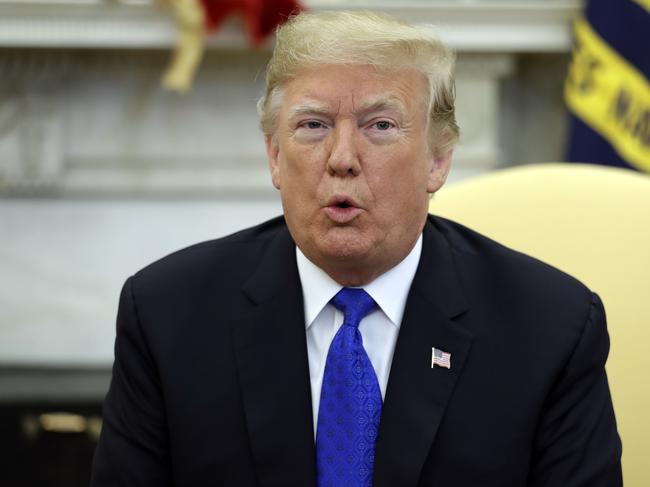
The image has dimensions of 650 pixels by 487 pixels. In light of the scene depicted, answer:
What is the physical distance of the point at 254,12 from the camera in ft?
13.7

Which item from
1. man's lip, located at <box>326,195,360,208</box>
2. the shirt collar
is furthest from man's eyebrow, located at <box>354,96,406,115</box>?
the shirt collar

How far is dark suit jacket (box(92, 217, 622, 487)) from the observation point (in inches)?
63.5

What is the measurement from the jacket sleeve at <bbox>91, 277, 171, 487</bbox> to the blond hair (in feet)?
1.13

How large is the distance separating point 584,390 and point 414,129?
402mm

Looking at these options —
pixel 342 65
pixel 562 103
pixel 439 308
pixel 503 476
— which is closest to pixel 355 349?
pixel 439 308

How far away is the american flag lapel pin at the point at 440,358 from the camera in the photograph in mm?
1649

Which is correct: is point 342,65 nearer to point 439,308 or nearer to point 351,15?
point 351,15

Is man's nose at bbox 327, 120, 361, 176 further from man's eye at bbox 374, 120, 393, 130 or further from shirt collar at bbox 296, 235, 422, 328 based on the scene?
shirt collar at bbox 296, 235, 422, 328

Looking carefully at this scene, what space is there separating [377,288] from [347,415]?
174 mm

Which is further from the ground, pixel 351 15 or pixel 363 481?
pixel 351 15

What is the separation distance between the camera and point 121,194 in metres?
4.65

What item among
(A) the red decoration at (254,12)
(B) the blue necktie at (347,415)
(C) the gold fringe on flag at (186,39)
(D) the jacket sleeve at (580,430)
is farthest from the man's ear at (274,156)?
(C) the gold fringe on flag at (186,39)

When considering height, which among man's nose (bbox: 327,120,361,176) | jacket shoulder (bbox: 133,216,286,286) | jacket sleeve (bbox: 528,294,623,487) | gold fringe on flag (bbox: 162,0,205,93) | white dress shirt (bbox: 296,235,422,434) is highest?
gold fringe on flag (bbox: 162,0,205,93)

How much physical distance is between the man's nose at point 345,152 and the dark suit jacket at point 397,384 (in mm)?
220
